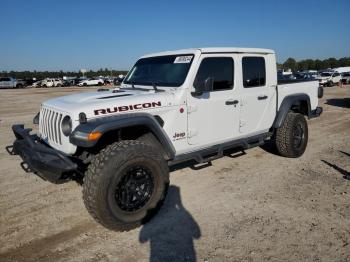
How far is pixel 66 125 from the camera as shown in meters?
3.86

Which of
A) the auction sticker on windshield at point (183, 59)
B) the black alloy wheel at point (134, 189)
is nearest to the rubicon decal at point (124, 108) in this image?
the black alloy wheel at point (134, 189)

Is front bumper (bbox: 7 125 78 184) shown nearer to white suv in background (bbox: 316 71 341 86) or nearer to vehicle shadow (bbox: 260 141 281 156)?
vehicle shadow (bbox: 260 141 281 156)

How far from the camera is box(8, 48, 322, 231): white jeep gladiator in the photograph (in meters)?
3.62

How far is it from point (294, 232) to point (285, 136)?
2792mm

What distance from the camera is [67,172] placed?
368 cm

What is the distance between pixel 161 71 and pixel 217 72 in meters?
0.83

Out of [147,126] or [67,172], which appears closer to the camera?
[67,172]

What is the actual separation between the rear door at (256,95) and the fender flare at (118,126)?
1.70m

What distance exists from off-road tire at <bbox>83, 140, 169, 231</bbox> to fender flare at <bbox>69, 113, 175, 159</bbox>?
23 centimetres

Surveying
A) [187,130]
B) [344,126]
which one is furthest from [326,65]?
[187,130]

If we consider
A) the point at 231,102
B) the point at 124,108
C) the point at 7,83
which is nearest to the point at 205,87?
the point at 231,102

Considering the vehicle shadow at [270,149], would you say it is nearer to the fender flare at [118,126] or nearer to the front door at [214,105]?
the front door at [214,105]

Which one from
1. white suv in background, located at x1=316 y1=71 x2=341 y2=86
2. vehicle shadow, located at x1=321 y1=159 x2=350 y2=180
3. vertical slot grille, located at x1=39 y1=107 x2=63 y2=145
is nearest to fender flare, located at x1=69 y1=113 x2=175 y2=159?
vertical slot grille, located at x1=39 y1=107 x2=63 y2=145

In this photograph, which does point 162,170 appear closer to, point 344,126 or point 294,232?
point 294,232
